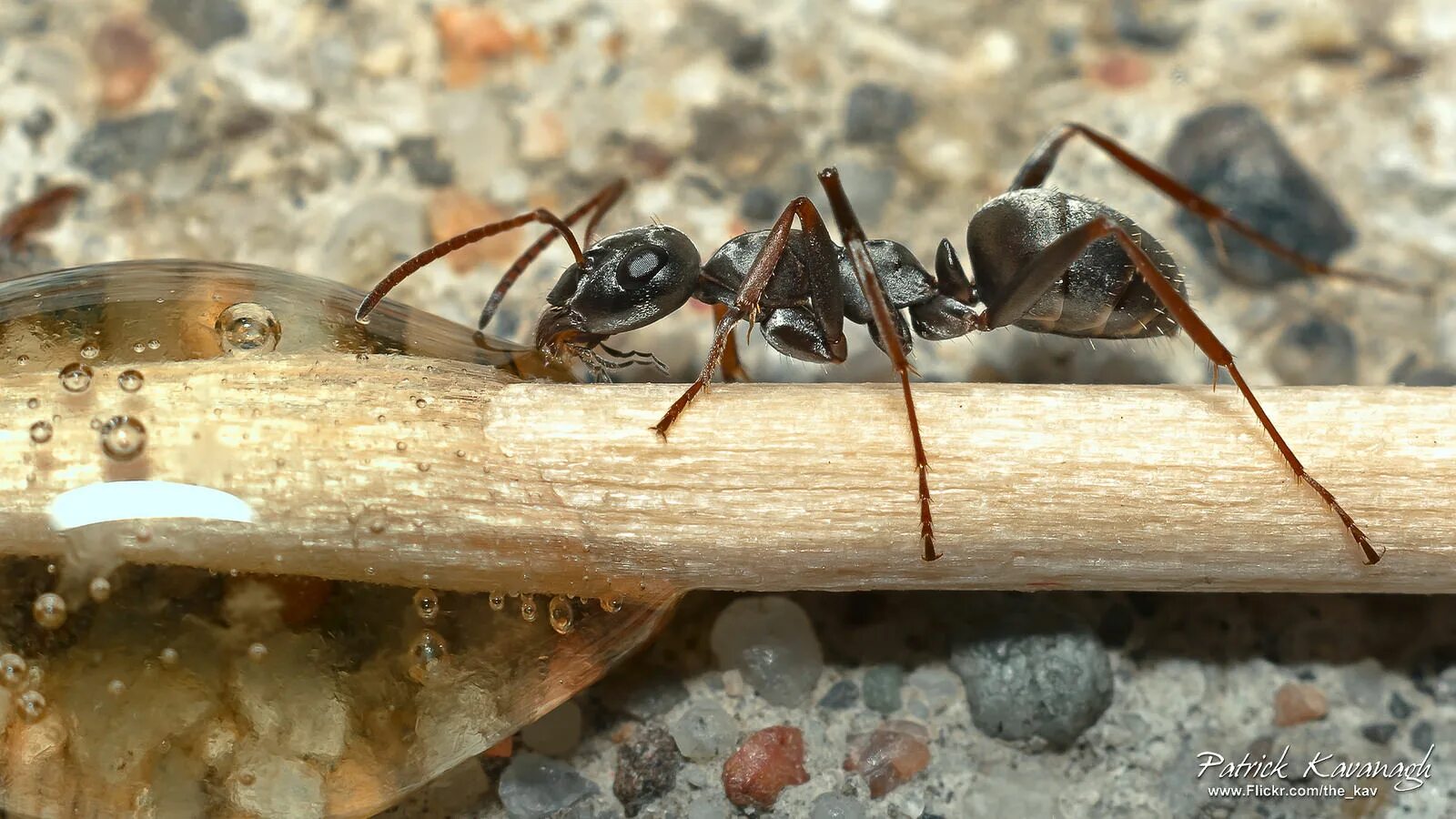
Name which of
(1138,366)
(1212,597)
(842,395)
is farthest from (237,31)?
(1212,597)

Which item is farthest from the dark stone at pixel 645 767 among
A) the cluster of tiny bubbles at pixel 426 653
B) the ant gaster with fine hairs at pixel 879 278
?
the ant gaster with fine hairs at pixel 879 278

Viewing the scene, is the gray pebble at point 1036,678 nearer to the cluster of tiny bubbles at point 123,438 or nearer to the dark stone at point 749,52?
the cluster of tiny bubbles at point 123,438

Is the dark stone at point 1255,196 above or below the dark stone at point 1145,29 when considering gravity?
below

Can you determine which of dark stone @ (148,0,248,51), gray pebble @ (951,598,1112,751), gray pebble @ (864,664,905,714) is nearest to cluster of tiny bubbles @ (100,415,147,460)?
gray pebble @ (864,664,905,714)

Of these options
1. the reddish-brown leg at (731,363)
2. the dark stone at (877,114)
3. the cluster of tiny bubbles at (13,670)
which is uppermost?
the dark stone at (877,114)

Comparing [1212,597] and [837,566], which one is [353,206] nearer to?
[837,566]

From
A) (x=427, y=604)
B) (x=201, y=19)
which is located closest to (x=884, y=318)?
(x=427, y=604)

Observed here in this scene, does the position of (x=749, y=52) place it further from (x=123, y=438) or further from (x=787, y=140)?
(x=123, y=438)
